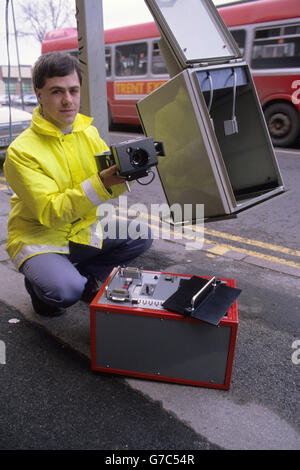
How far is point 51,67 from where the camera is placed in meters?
1.85

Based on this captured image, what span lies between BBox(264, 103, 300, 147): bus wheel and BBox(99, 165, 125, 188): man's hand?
6615 mm

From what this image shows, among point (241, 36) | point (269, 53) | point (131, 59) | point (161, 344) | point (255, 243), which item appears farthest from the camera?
point (131, 59)

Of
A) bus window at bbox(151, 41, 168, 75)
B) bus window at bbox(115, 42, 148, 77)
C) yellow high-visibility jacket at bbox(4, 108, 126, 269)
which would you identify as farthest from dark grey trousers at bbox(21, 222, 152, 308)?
bus window at bbox(115, 42, 148, 77)

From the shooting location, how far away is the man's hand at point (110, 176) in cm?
169

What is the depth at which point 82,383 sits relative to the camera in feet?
5.63

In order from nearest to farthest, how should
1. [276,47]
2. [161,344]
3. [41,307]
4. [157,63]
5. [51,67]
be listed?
[161,344], [51,67], [41,307], [276,47], [157,63]

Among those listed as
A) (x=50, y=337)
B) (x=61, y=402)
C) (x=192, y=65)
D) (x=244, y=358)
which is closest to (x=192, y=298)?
(x=244, y=358)

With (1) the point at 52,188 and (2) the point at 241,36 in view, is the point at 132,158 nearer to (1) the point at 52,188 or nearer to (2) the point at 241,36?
Result: (1) the point at 52,188

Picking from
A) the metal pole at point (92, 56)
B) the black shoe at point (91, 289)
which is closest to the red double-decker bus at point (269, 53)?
the metal pole at point (92, 56)

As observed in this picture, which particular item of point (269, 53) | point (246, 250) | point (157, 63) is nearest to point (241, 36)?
point (269, 53)

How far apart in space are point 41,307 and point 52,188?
75 cm

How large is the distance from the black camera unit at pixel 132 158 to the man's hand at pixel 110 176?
3 cm

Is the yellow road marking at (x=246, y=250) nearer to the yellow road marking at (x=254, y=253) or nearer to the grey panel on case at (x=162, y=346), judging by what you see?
the yellow road marking at (x=254, y=253)

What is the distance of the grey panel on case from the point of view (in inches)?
63.4
